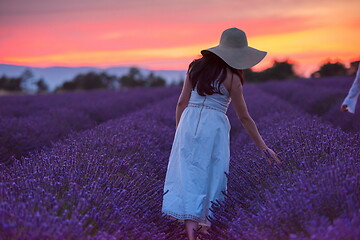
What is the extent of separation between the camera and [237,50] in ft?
9.62

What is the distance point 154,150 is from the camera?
3.98 m

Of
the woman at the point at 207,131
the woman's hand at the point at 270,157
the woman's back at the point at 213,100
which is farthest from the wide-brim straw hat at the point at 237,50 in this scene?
the woman's hand at the point at 270,157

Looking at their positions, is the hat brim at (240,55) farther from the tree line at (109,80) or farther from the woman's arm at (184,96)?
the tree line at (109,80)

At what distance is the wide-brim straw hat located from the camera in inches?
113

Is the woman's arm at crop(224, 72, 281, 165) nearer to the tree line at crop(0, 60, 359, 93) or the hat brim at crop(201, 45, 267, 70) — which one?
the hat brim at crop(201, 45, 267, 70)

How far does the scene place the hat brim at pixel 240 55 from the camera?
9.32 ft

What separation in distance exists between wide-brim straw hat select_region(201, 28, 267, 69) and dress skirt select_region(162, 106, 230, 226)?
386 mm

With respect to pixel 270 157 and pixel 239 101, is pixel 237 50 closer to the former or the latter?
pixel 239 101

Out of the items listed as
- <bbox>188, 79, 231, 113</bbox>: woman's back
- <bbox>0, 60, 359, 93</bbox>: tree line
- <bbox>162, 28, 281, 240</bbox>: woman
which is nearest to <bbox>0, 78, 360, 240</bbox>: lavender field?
<bbox>162, 28, 281, 240</bbox>: woman

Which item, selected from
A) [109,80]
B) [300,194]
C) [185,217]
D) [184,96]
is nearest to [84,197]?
[185,217]

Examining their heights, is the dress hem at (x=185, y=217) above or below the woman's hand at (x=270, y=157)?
below

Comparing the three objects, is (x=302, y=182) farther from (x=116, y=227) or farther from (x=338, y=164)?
(x=116, y=227)

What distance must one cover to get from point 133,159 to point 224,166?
74cm

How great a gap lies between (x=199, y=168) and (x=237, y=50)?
822mm
